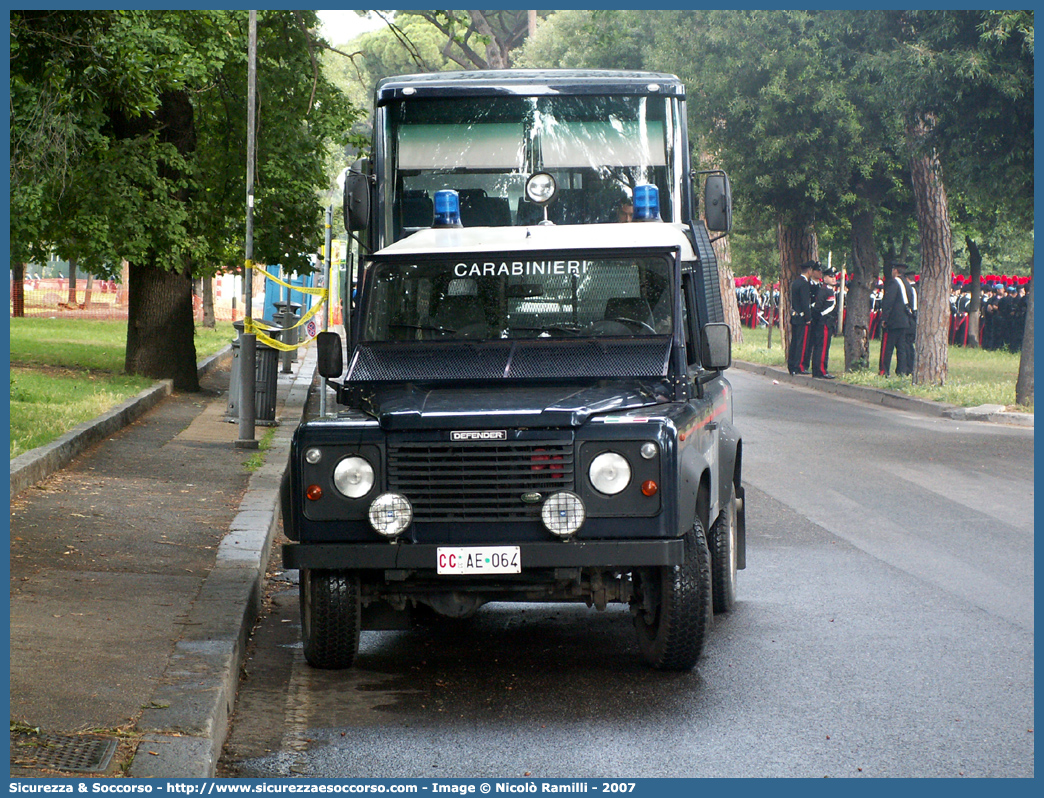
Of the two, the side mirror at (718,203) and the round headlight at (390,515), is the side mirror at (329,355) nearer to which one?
the round headlight at (390,515)

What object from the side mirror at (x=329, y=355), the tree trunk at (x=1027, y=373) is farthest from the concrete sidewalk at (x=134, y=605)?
the tree trunk at (x=1027, y=373)

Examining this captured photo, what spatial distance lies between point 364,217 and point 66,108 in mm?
6304

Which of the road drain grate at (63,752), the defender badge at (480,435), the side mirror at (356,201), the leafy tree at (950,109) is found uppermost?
the leafy tree at (950,109)

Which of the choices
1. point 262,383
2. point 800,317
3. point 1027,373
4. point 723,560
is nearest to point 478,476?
point 723,560

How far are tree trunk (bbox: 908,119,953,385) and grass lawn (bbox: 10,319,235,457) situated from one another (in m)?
12.9

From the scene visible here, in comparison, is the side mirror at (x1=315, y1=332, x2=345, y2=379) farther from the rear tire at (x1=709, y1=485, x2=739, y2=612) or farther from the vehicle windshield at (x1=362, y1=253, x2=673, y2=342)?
the rear tire at (x1=709, y1=485, x2=739, y2=612)

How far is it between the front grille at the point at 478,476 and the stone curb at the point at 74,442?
5.38 metres

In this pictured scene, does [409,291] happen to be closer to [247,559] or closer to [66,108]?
[247,559]

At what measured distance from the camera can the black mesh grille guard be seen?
7.32 meters

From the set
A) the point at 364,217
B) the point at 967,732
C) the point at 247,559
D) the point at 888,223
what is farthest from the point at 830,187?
the point at 967,732

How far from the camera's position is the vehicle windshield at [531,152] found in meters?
11.5

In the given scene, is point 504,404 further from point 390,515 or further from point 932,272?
point 932,272

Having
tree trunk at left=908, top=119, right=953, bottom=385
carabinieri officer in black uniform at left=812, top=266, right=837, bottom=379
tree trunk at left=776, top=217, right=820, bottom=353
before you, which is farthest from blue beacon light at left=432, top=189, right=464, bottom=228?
tree trunk at left=776, top=217, right=820, bottom=353
